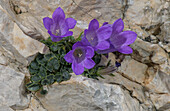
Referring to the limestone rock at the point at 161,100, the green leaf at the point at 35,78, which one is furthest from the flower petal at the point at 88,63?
the limestone rock at the point at 161,100

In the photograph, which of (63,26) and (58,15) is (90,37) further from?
(58,15)

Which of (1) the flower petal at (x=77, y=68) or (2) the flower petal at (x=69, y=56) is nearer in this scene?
(2) the flower petal at (x=69, y=56)

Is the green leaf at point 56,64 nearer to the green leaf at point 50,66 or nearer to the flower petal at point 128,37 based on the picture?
the green leaf at point 50,66

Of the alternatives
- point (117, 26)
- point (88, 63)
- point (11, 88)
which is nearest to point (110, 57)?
point (117, 26)

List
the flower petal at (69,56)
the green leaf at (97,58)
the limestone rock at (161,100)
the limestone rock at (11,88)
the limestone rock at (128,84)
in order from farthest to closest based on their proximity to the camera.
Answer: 1. the limestone rock at (161,100)
2. the limestone rock at (128,84)
3. the green leaf at (97,58)
4. the limestone rock at (11,88)
5. the flower petal at (69,56)

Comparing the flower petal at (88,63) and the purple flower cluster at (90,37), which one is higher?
the purple flower cluster at (90,37)

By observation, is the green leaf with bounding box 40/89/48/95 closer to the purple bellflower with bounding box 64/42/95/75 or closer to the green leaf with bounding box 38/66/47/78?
the green leaf with bounding box 38/66/47/78
